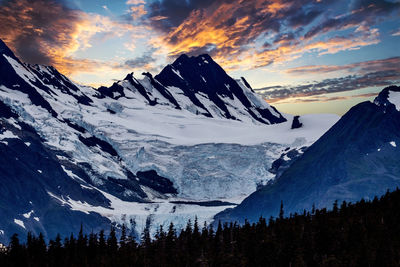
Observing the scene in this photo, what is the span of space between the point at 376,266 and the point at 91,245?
62.4 metres

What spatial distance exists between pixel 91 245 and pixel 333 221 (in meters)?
55.3

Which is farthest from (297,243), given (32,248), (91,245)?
(32,248)

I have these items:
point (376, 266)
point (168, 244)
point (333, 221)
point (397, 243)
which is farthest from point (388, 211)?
point (168, 244)

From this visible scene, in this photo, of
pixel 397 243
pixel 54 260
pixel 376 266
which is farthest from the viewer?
pixel 54 260

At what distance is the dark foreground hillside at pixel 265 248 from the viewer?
9494 cm

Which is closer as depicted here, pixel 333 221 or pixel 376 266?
pixel 376 266

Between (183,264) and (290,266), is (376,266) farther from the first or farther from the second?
(183,264)

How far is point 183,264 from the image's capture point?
329ft

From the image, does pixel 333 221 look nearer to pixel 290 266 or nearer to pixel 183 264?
pixel 290 266

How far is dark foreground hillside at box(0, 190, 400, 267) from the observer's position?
94938mm

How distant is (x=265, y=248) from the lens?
106 metres

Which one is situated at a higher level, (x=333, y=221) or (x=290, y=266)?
(x=333, y=221)

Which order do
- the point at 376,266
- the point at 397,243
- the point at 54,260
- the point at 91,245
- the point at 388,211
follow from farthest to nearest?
the point at 388,211 < the point at 91,245 < the point at 54,260 < the point at 397,243 < the point at 376,266

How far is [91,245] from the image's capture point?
119 metres
